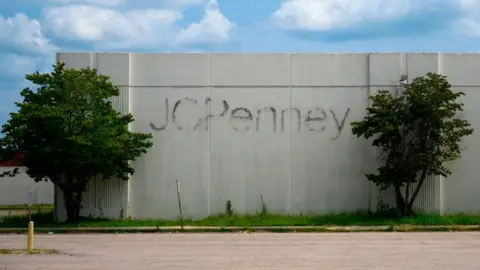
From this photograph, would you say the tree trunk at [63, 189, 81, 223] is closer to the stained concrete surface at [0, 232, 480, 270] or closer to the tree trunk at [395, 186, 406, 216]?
the stained concrete surface at [0, 232, 480, 270]

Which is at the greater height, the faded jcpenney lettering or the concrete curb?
the faded jcpenney lettering

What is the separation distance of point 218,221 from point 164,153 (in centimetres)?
398

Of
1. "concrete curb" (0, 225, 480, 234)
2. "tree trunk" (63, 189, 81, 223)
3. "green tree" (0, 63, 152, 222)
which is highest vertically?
"green tree" (0, 63, 152, 222)

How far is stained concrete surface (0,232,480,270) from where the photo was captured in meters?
15.3

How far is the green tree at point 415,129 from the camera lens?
96.0ft

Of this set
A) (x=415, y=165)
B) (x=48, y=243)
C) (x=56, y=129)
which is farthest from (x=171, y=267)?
(x=415, y=165)

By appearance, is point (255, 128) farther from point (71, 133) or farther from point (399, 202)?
point (71, 133)

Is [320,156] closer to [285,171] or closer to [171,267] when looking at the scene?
[285,171]

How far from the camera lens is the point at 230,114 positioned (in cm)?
3200

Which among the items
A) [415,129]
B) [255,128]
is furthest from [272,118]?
[415,129]

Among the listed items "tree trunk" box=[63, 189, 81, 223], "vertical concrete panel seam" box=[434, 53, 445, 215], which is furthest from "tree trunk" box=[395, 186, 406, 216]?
"tree trunk" box=[63, 189, 81, 223]

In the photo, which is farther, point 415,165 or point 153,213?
point 153,213

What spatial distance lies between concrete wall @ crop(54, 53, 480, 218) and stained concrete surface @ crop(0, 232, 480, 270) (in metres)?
7.63

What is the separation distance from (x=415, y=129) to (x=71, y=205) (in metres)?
15.0
